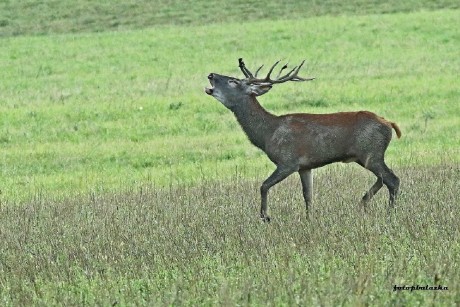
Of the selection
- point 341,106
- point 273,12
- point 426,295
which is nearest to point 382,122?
point 426,295

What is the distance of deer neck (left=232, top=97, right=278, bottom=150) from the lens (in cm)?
1092

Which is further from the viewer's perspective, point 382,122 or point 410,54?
point 410,54

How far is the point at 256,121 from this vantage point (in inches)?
433

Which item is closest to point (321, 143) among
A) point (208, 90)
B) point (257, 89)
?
point (257, 89)

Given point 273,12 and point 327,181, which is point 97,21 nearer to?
point 273,12

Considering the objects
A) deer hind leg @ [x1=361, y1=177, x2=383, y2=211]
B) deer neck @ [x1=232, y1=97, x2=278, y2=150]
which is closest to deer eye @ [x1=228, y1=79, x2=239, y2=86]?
deer neck @ [x1=232, y1=97, x2=278, y2=150]

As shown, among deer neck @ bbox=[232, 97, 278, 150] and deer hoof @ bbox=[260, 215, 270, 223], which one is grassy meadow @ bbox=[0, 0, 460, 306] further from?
deer neck @ bbox=[232, 97, 278, 150]

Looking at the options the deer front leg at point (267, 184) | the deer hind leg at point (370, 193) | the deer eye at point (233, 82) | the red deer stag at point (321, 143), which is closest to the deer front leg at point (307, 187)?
the red deer stag at point (321, 143)

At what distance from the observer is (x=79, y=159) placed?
1716cm

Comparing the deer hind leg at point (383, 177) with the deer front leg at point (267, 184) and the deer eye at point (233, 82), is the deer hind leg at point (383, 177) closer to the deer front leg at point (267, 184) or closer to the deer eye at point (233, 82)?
the deer front leg at point (267, 184)

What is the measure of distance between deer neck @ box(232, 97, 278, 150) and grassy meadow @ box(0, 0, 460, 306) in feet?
→ 2.20

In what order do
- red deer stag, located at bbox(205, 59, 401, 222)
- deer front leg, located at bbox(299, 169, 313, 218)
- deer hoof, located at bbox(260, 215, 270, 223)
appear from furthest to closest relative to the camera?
deer front leg, located at bbox(299, 169, 313, 218)
red deer stag, located at bbox(205, 59, 401, 222)
deer hoof, located at bbox(260, 215, 270, 223)

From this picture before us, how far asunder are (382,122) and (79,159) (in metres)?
7.49

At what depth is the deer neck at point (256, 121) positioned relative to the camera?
10.9 meters
